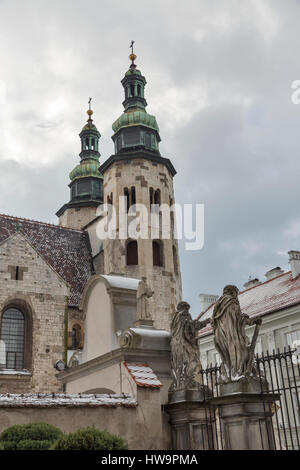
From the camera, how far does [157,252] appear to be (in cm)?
3006

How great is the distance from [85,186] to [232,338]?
121ft

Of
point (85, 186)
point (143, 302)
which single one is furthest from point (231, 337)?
point (85, 186)

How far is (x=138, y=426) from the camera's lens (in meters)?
8.98

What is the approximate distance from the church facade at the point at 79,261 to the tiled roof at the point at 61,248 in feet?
0.24

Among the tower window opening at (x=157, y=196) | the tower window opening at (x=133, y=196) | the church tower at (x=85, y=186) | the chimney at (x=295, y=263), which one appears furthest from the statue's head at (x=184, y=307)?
the church tower at (x=85, y=186)

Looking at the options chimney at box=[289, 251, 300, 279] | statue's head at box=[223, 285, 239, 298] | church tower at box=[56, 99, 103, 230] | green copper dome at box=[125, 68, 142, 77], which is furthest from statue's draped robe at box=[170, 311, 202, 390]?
church tower at box=[56, 99, 103, 230]

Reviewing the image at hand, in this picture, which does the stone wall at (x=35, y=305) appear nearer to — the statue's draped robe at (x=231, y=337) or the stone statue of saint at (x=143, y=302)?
the stone statue of saint at (x=143, y=302)

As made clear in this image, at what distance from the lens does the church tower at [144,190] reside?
2856 cm

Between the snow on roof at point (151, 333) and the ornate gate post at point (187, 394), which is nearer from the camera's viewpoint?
the ornate gate post at point (187, 394)

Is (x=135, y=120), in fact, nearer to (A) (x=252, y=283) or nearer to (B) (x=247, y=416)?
(A) (x=252, y=283)
